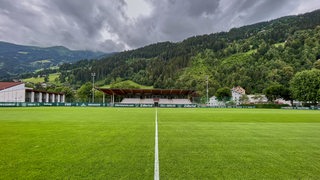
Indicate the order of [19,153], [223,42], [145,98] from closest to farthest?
[19,153], [145,98], [223,42]

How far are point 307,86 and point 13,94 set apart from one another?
3665 inches

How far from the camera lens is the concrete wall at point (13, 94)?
77.4 m

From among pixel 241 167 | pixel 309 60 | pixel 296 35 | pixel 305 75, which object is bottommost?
pixel 241 167

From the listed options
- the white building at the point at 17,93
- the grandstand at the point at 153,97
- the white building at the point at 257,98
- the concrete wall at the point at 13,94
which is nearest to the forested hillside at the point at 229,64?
the white building at the point at 257,98

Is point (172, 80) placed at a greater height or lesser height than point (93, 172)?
greater

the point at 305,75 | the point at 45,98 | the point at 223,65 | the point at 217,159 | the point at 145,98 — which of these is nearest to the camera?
the point at 217,159

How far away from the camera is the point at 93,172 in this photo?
5.27 m

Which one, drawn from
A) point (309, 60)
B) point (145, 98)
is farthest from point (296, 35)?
point (145, 98)

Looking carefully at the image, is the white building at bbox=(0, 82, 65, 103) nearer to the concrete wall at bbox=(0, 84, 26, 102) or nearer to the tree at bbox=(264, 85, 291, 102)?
the concrete wall at bbox=(0, 84, 26, 102)

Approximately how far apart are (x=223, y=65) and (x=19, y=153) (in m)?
152

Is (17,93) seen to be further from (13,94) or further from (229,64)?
(229,64)

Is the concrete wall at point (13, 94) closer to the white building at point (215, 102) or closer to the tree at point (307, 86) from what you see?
the white building at point (215, 102)

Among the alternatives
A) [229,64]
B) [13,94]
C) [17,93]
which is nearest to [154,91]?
[17,93]

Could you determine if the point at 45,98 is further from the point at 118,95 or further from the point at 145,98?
the point at 145,98
